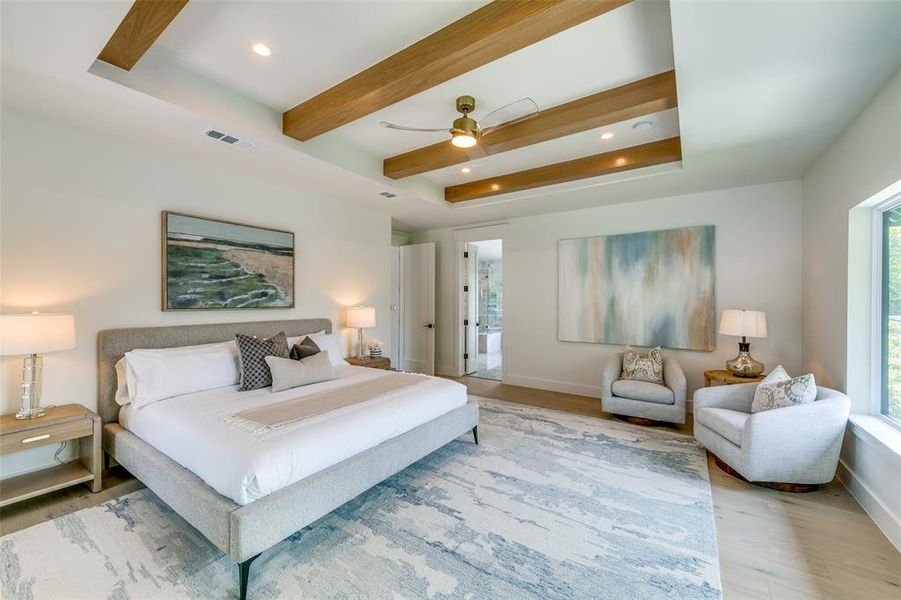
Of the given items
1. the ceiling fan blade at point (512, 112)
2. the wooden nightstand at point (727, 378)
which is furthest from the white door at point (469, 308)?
the wooden nightstand at point (727, 378)

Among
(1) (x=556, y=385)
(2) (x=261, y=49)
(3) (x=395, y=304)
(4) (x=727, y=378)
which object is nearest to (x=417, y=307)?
(3) (x=395, y=304)

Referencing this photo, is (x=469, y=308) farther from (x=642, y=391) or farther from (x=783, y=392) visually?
(x=783, y=392)

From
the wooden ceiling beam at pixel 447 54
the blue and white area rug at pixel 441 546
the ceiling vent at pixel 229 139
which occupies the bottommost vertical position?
the blue and white area rug at pixel 441 546

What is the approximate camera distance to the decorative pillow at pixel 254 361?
3.11 m

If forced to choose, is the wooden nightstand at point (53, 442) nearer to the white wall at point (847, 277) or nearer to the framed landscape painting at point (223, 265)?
the framed landscape painting at point (223, 265)

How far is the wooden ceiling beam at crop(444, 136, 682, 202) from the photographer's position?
11.9ft

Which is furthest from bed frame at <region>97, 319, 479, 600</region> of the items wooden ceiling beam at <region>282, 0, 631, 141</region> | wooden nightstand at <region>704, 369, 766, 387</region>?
wooden nightstand at <region>704, 369, 766, 387</region>

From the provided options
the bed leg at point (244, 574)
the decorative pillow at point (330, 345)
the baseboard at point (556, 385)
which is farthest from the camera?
the baseboard at point (556, 385)

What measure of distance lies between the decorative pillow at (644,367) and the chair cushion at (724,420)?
37.0 inches

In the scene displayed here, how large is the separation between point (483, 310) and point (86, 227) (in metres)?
8.20

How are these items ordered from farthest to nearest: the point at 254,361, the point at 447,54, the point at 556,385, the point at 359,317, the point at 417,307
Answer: the point at 417,307 < the point at 556,385 < the point at 359,317 < the point at 254,361 < the point at 447,54

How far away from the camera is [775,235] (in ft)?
13.5

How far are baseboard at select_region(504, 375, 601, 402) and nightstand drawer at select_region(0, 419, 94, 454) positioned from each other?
191 inches

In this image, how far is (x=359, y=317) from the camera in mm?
4762
